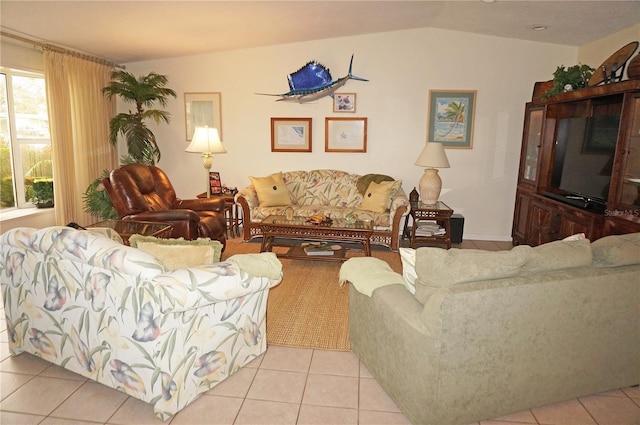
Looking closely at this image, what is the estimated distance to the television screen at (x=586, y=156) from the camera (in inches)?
139

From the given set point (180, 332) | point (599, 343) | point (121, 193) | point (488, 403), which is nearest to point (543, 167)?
point (599, 343)

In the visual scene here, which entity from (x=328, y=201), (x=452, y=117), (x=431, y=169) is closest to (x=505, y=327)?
(x=431, y=169)

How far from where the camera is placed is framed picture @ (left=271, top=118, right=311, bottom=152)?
5551 millimetres

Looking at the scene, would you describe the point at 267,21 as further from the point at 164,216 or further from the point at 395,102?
the point at 164,216

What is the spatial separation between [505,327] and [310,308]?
66.0 inches

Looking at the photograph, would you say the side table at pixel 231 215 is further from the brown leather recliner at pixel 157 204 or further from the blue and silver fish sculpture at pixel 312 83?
the blue and silver fish sculpture at pixel 312 83

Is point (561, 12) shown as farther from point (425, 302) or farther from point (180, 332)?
point (180, 332)

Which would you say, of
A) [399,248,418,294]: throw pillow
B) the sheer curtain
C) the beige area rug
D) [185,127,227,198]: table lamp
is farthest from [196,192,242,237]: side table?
[399,248,418,294]: throw pillow

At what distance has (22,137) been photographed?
4719mm

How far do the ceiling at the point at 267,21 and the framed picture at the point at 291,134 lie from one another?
102cm

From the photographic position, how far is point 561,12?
3.83 m

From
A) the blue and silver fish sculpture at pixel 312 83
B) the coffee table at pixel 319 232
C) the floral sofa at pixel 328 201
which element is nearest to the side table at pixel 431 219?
the floral sofa at pixel 328 201

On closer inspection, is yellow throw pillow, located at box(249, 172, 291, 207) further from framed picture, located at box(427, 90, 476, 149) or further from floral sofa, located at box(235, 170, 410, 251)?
framed picture, located at box(427, 90, 476, 149)

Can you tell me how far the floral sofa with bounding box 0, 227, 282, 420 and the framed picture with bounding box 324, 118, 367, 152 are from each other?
350 centimetres
